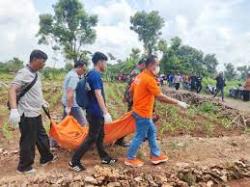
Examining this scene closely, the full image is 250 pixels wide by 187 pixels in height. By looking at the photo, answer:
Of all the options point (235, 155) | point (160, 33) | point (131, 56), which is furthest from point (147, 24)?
point (235, 155)

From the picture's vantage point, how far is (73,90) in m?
6.62

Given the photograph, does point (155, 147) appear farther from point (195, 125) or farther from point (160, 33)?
point (160, 33)

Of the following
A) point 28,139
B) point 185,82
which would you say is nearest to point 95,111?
point 28,139

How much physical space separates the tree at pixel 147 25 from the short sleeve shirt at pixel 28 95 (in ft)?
138

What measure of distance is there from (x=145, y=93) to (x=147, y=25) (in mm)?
42940

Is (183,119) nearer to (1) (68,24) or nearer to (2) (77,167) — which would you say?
(2) (77,167)

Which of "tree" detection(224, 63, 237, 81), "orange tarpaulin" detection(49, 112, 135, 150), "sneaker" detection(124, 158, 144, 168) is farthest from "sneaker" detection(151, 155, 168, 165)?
"tree" detection(224, 63, 237, 81)

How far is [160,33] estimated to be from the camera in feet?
162

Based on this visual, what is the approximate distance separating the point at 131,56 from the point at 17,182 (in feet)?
128

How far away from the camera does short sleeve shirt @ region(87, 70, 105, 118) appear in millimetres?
5793

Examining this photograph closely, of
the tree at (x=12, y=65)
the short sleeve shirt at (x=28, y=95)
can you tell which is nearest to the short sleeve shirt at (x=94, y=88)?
the short sleeve shirt at (x=28, y=95)

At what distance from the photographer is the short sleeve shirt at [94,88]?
228 inches

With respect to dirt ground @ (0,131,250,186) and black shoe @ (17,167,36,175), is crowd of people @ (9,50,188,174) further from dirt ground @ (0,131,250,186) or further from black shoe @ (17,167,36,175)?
dirt ground @ (0,131,250,186)

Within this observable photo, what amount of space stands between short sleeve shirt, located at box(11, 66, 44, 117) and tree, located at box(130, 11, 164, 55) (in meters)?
42.1
